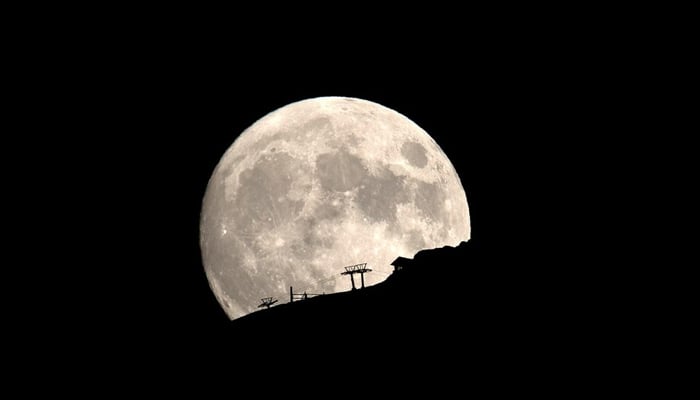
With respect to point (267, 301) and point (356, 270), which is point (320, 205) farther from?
point (267, 301)

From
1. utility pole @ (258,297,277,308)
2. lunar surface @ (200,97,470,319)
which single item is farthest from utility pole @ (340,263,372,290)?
utility pole @ (258,297,277,308)

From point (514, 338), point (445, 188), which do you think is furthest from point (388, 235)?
point (514, 338)

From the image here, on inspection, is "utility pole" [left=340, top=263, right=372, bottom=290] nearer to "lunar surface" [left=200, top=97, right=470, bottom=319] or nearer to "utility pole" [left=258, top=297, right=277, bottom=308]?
"lunar surface" [left=200, top=97, right=470, bottom=319]

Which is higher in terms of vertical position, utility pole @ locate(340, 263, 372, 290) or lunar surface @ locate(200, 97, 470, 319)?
lunar surface @ locate(200, 97, 470, 319)

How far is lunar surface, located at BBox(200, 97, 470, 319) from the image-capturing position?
25.7 metres

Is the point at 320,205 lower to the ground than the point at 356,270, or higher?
higher

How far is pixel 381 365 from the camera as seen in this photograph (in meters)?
26.2

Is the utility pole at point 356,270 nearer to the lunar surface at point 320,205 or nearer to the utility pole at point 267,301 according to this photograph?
the lunar surface at point 320,205

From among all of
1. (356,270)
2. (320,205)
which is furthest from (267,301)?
(320,205)

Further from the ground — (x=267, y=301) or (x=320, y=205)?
(x=320, y=205)

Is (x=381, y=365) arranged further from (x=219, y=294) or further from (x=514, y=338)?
(x=219, y=294)

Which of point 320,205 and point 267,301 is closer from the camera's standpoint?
point 320,205

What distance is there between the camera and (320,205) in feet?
84.3

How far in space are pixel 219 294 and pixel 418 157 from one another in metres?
9.06
